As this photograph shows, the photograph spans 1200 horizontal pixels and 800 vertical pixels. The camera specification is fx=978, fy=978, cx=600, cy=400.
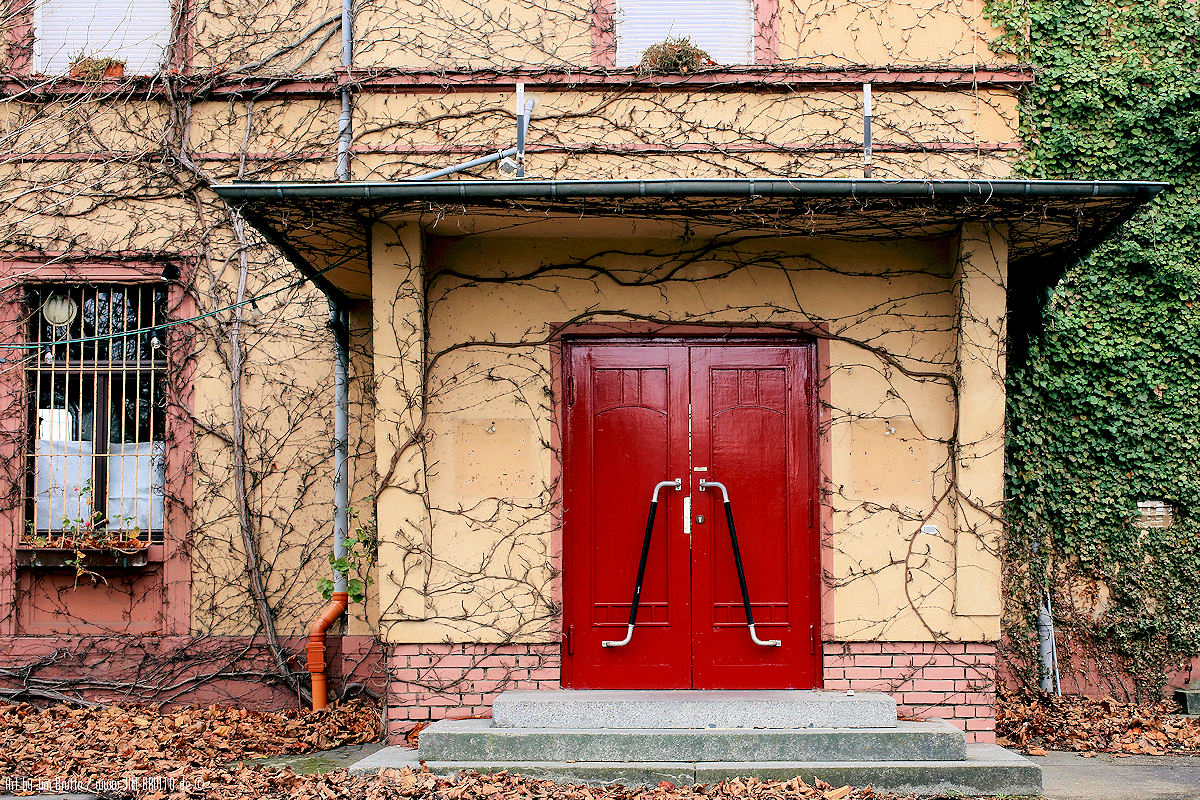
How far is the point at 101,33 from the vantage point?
8.00 metres

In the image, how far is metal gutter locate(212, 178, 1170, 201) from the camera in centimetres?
501

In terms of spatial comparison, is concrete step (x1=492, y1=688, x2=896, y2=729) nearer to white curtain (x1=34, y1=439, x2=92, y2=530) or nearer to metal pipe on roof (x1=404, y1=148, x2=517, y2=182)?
metal pipe on roof (x1=404, y1=148, x2=517, y2=182)

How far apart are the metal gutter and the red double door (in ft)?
4.42

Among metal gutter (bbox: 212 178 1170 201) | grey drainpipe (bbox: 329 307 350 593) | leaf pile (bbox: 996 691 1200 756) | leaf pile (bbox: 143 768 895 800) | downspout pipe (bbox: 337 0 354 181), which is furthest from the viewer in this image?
grey drainpipe (bbox: 329 307 350 593)

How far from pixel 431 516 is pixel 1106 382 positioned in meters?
5.28

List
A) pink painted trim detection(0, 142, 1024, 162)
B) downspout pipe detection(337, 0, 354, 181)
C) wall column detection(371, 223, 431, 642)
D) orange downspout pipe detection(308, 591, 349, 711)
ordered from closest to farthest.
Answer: wall column detection(371, 223, 431, 642) < pink painted trim detection(0, 142, 1024, 162) < downspout pipe detection(337, 0, 354, 181) < orange downspout pipe detection(308, 591, 349, 711)

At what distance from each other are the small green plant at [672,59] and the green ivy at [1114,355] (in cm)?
278

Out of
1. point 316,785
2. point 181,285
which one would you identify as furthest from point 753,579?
point 181,285

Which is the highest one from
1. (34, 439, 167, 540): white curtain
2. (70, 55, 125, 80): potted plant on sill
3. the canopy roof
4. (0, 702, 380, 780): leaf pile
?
(70, 55, 125, 80): potted plant on sill

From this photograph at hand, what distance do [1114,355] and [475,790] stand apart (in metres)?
5.77

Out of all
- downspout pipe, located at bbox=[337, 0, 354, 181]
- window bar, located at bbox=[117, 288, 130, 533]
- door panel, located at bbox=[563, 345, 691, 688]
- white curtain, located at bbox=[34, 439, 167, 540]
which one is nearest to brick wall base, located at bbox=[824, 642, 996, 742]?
door panel, located at bbox=[563, 345, 691, 688]

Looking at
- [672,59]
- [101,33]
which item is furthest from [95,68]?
[672,59]

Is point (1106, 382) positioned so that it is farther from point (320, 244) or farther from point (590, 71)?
point (320, 244)

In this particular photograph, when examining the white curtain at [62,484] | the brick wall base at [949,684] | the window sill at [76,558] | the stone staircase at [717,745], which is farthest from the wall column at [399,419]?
the white curtain at [62,484]
